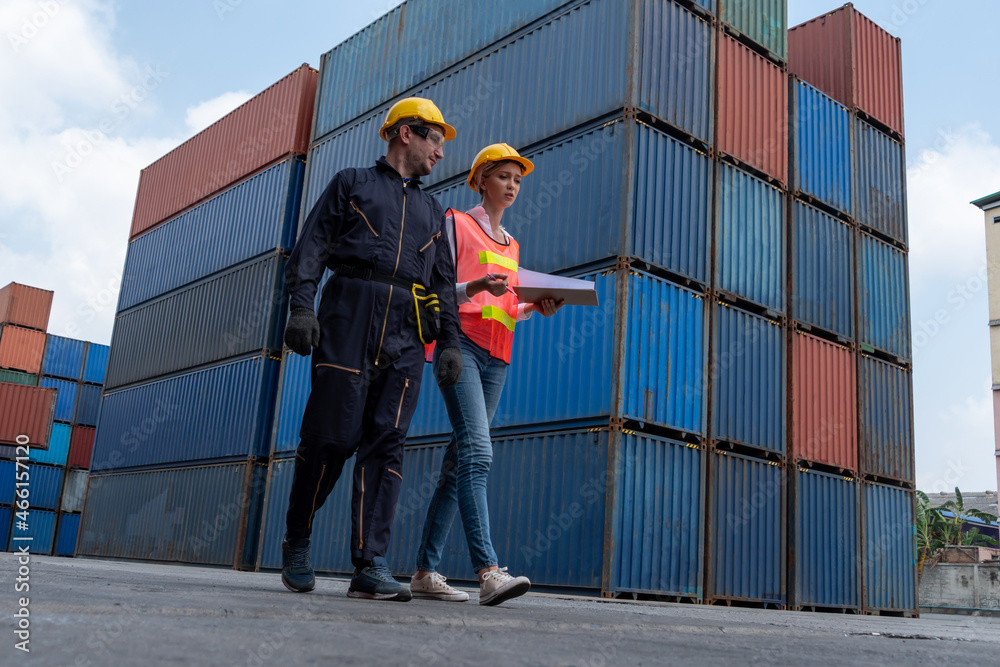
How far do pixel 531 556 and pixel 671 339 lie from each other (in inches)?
123

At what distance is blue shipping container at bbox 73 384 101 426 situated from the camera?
1318 inches

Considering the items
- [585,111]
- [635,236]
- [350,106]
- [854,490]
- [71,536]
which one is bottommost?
[71,536]

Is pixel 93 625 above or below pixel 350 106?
below

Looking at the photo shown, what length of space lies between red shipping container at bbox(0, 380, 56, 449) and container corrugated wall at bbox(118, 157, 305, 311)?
279 inches

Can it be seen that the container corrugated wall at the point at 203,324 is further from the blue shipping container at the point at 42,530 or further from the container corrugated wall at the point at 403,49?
the blue shipping container at the point at 42,530

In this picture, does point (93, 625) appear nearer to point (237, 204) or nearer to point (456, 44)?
point (456, 44)

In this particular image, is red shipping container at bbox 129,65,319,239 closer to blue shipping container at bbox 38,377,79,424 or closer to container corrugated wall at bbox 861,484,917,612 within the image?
container corrugated wall at bbox 861,484,917,612

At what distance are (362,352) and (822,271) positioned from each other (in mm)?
11428

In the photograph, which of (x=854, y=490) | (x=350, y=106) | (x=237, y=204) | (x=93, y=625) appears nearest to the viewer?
(x=93, y=625)

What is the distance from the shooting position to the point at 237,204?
61.2 feet

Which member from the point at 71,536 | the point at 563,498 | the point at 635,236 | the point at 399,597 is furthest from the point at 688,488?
the point at 71,536

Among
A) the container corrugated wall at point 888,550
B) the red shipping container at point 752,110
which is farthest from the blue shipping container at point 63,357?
the container corrugated wall at point 888,550

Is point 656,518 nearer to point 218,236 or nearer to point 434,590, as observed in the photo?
point 434,590

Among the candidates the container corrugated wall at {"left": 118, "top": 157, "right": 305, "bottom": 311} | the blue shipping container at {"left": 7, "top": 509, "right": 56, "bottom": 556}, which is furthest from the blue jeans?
the blue shipping container at {"left": 7, "top": 509, "right": 56, "bottom": 556}
